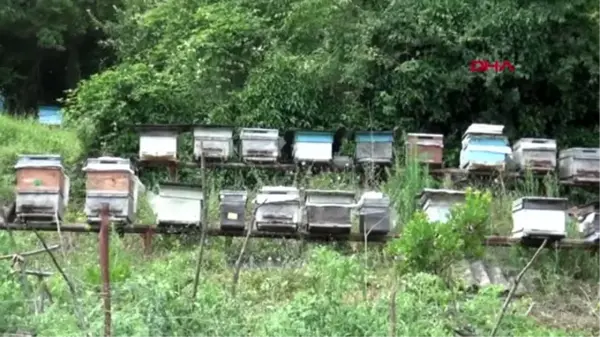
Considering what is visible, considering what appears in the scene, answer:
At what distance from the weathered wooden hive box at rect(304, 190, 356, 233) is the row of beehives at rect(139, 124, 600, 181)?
2115 mm

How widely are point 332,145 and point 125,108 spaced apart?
9.69ft

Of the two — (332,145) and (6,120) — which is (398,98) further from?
(6,120)

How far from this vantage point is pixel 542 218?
7.97 m

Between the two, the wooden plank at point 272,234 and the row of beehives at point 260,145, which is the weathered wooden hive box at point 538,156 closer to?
the row of beehives at point 260,145

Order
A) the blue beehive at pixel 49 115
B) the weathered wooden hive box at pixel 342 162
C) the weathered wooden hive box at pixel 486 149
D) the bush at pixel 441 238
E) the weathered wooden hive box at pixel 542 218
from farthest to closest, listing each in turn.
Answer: the blue beehive at pixel 49 115
the weathered wooden hive box at pixel 342 162
the weathered wooden hive box at pixel 486 149
the weathered wooden hive box at pixel 542 218
the bush at pixel 441 238

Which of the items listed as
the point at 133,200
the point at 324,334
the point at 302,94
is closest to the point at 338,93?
the point at 302,94

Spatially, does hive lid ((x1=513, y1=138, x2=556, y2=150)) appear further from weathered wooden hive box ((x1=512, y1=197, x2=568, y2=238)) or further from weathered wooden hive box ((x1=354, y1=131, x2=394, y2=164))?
weathered wooden hive box ((x1=512, y1=197, x2=568, y2=238))

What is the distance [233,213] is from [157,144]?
2227 mm

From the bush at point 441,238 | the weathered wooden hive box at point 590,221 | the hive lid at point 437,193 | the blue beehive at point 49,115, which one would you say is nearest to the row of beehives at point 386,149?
the weathered wooden hive box at point 590,221

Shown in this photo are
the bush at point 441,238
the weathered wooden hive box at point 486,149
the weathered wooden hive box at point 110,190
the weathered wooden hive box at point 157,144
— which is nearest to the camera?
the bush at point 441,238

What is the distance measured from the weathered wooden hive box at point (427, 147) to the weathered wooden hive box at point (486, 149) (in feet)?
1.36

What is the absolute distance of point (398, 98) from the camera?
12.0 m

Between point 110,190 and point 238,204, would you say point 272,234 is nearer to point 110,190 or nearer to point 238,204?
point 238,204

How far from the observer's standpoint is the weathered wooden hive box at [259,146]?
10.2 m
